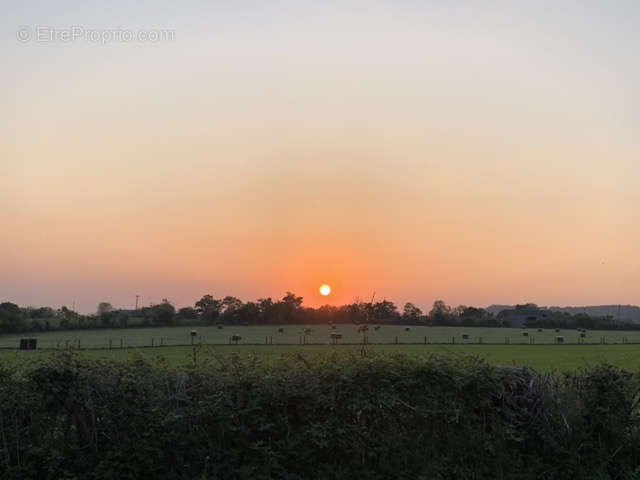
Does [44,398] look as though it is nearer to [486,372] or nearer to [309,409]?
[309,409]

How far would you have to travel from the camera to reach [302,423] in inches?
287

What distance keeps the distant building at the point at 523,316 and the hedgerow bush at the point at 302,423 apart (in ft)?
374

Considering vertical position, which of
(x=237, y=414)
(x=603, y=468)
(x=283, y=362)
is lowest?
(x=603, y=468)

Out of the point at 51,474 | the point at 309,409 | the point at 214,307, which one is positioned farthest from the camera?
the point at 214,307

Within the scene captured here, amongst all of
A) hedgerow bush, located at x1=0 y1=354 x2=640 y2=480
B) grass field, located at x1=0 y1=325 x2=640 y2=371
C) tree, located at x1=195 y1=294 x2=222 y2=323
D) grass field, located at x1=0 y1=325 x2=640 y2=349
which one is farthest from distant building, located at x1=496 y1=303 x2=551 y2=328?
hedgerow bush, located at x1=0 y1=354 x2=640 y2=480

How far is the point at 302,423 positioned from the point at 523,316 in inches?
5245

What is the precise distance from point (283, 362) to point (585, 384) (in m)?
4.18

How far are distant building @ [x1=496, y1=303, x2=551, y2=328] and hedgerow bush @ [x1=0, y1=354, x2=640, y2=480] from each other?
11386cm

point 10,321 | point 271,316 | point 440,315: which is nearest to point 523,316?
point 440,315

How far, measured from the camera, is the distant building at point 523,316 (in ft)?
386

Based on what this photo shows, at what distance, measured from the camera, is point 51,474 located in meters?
6.79

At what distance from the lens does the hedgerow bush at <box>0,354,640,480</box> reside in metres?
7.00

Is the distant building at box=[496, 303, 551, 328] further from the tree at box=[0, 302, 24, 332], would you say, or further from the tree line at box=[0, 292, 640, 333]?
the tree at box=[0, 302, 24, 332]

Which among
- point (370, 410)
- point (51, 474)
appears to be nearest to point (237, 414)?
point (370, 410)
